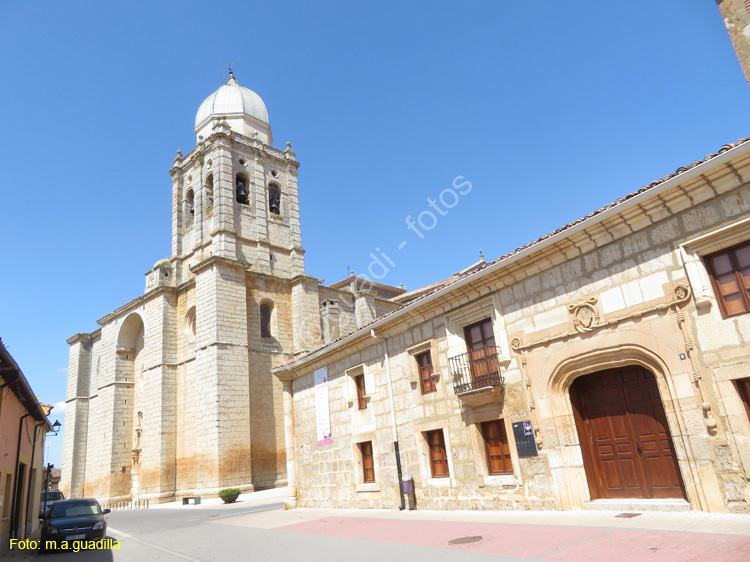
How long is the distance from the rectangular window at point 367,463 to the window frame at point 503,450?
13.9 feet

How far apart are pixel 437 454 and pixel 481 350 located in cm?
295

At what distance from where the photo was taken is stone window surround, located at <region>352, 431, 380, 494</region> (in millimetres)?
13555

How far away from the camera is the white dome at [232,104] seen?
35844 mm

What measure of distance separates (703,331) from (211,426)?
23511 mm

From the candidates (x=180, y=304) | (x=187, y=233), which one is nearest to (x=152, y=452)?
(x=180, y=304)

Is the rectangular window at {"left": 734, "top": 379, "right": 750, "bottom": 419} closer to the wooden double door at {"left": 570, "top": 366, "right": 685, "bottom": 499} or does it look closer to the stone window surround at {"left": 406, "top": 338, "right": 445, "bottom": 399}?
the wooden double door at {"left": 570, "top": 366, "right": 685, "bottom": 499}

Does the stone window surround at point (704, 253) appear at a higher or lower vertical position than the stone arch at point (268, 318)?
lower

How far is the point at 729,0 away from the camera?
1188 centimetres

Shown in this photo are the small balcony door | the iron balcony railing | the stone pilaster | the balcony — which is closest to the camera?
the balcony

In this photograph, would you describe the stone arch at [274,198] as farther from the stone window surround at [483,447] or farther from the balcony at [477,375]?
the stone window surround at [483,447]

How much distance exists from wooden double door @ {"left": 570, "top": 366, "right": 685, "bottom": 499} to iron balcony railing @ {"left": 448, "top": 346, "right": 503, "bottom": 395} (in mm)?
1701

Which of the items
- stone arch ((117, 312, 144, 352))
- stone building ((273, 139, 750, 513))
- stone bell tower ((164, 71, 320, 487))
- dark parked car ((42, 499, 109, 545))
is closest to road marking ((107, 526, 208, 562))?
dark parked car ((42, 499, 109, 545))

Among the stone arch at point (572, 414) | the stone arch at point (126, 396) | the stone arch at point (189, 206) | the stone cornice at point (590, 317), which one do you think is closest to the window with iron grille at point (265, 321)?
the stone arch at point (189, 206)

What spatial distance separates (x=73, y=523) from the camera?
1187 cm
